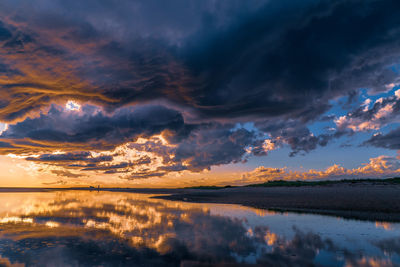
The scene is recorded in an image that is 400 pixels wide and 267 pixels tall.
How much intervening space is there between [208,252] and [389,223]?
1674 cm

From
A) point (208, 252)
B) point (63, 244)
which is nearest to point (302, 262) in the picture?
point (208, 252)

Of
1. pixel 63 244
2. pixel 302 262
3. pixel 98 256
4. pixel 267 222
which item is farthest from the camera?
pixel 267 222

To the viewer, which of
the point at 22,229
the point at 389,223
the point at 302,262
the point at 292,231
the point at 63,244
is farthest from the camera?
the point at 389,223

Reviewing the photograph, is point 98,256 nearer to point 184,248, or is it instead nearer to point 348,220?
point 184,248

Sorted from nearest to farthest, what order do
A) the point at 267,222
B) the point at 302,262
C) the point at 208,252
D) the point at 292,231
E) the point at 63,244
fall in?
the point at 302,262 → the point at 208,252 → the point at 63,244 → the point at 292,231 → the point at 267,222

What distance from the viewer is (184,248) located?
1300 cm

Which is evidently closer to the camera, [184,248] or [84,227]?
[184,248]

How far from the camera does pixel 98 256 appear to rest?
11.6 meters

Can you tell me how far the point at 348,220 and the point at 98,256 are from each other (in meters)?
20.4

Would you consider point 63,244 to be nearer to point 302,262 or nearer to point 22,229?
point 22,229

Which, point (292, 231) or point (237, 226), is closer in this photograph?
point (292, 231)

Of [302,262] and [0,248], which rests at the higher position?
[0,248]

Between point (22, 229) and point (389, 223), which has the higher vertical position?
point (22, 229)

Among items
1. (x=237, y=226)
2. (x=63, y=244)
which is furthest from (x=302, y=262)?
(x=63, y=244)
